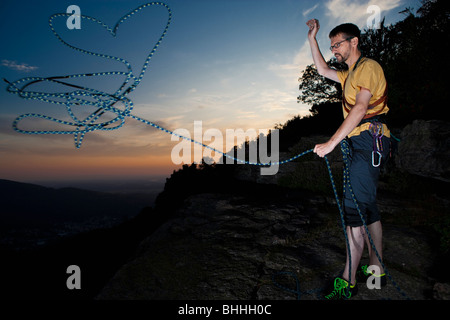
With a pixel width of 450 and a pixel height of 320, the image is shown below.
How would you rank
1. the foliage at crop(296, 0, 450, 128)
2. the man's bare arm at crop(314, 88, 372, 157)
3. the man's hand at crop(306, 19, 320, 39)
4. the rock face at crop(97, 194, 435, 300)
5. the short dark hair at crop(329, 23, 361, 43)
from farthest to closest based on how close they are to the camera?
the foliage at crop(296, 0, 450, 128) < the man's hand at crop(306, 19, 320, 39) < the rock face at crop(97, 194, 435, 300) < the short dark hair at crop(329, 23, 361, 43) < the man's bare arm at crop(314, 88, 372, 157)

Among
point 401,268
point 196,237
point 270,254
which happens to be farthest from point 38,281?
point 401,268

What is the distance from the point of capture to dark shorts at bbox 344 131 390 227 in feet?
8.38

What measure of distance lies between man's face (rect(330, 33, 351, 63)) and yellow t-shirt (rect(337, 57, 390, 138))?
0.61ft

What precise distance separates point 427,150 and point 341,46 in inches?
240

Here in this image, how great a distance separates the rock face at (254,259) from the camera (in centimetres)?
275

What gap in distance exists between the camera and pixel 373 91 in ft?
7.80

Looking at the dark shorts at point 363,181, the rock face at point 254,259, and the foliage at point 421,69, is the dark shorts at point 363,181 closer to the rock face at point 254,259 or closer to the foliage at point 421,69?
the rock face at point 254,259

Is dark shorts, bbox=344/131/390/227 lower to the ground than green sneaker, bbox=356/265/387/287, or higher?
higher

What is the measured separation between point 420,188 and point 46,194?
152729 millimetres

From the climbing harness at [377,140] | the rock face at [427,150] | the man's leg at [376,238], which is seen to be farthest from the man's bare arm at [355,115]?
the rock face at [427,150]

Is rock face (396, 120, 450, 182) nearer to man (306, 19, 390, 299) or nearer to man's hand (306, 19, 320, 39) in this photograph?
man (306, 19, 390, 299)

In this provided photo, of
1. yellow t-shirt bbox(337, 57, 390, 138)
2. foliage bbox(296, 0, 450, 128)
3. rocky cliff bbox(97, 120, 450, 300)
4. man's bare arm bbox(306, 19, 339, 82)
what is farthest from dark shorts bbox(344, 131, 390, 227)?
foliage bbox(296, 0, 450, 128)

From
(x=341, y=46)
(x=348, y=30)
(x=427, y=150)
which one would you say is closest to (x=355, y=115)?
(x=341, y=46)
